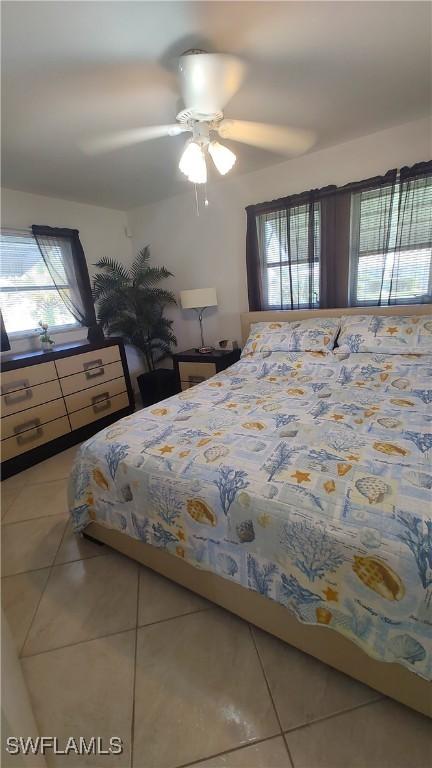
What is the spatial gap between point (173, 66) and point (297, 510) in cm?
199

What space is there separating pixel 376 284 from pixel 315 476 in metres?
2.18

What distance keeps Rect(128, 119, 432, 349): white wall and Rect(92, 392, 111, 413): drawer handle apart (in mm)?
1202

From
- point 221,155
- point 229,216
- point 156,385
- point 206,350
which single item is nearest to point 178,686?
point 221,155

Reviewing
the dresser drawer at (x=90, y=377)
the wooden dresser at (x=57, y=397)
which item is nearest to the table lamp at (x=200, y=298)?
the wooden dresser at (x=57, y=397)

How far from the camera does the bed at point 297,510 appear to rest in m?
0.88

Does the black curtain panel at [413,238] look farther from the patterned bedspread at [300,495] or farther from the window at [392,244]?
the patterned bedspread at [300,495]

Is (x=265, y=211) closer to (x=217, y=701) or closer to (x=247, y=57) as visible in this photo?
(x=247, y=57)

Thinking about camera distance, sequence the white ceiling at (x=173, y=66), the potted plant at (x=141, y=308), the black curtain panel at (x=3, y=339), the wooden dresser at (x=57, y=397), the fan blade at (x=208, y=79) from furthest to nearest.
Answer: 1. the potted plant at (x=141, y=308)
2. the black curtain panel at (x=3, y=339)
3. the wooden dresser at (x=57, y=397)
4. the fan blade at (x=208, y=79)
5. the white ceiling at (x=173, y=66)

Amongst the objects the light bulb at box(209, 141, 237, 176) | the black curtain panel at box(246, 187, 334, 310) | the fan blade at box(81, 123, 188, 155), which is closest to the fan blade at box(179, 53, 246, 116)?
the light bulb at box(209, 141, 237, 176)

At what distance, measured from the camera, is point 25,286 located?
296cm

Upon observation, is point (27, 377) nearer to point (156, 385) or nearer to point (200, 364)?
point (156, 385)

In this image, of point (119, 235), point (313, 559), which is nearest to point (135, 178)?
point (119, 235)

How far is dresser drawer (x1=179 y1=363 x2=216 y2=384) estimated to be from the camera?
3203 millimetres

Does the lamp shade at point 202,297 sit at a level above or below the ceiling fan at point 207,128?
below
